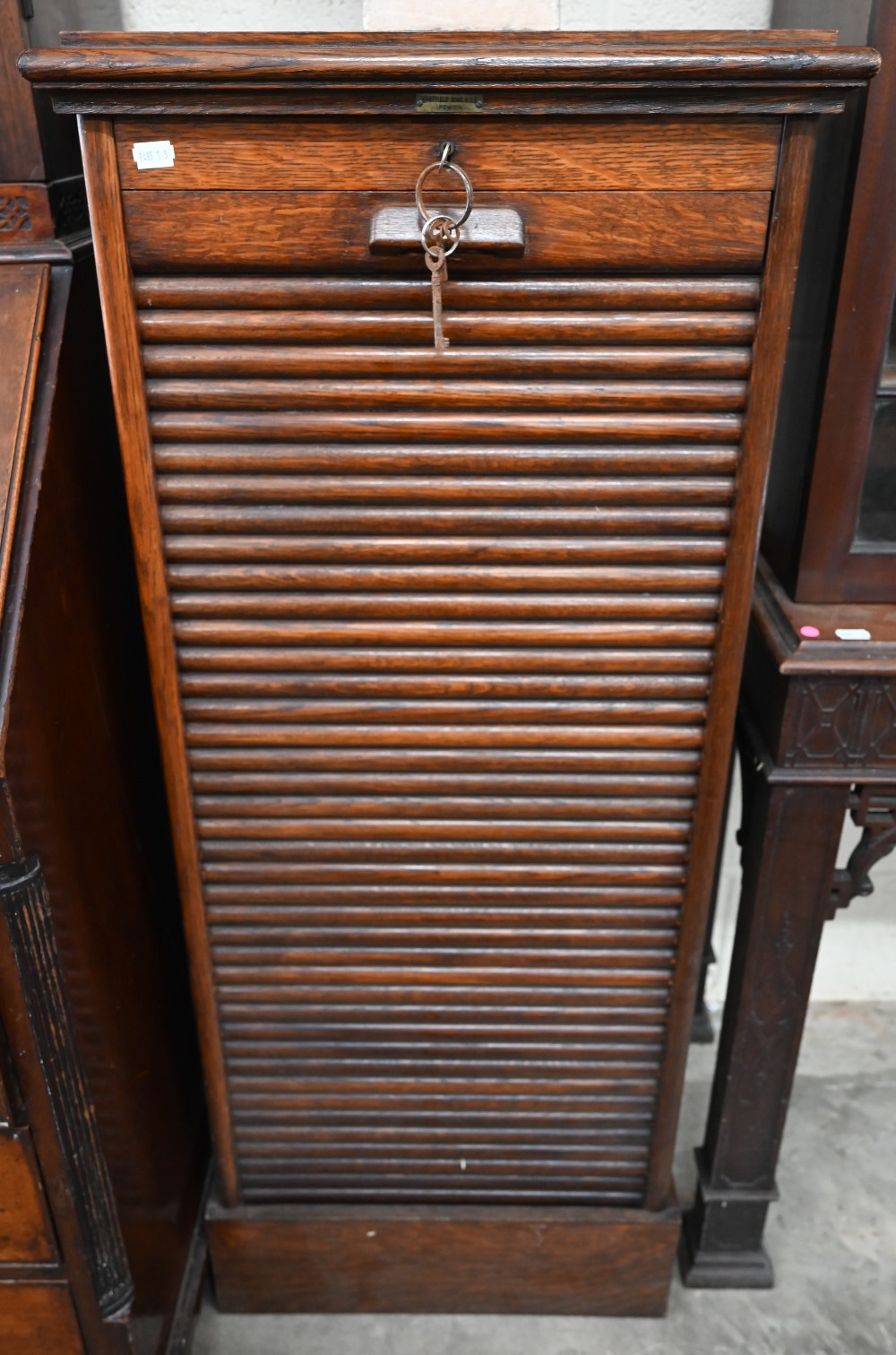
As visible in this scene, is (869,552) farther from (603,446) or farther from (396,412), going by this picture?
(396,412)

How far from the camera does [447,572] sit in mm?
1229

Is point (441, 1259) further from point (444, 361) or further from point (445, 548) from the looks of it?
point (444, 361)

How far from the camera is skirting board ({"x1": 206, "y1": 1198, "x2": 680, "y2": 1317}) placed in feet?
5.32

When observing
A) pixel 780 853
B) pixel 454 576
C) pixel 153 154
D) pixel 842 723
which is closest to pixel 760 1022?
pixel 780 853

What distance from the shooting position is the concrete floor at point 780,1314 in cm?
166

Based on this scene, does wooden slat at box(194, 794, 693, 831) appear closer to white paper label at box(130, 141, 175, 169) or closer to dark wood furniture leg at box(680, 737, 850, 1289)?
dark wood furniture leg at box(680, 737, 850, 1289)

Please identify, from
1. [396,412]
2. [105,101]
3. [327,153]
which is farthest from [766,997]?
[105,101]

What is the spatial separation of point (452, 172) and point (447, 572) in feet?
1.31

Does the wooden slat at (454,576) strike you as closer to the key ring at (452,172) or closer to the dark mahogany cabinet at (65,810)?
the dark mahogany cabinet at (65,810)

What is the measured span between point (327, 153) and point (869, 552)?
2.58 ft

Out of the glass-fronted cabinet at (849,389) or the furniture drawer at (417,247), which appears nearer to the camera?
the furniture drawer at (417,247)

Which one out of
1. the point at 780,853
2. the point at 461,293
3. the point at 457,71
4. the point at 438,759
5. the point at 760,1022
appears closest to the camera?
the point at 457,71

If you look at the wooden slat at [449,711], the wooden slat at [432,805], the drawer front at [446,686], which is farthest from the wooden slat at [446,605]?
the wooden slat at [432,805]

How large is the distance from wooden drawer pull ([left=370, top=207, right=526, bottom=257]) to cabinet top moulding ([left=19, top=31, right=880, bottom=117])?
0.29 feet
